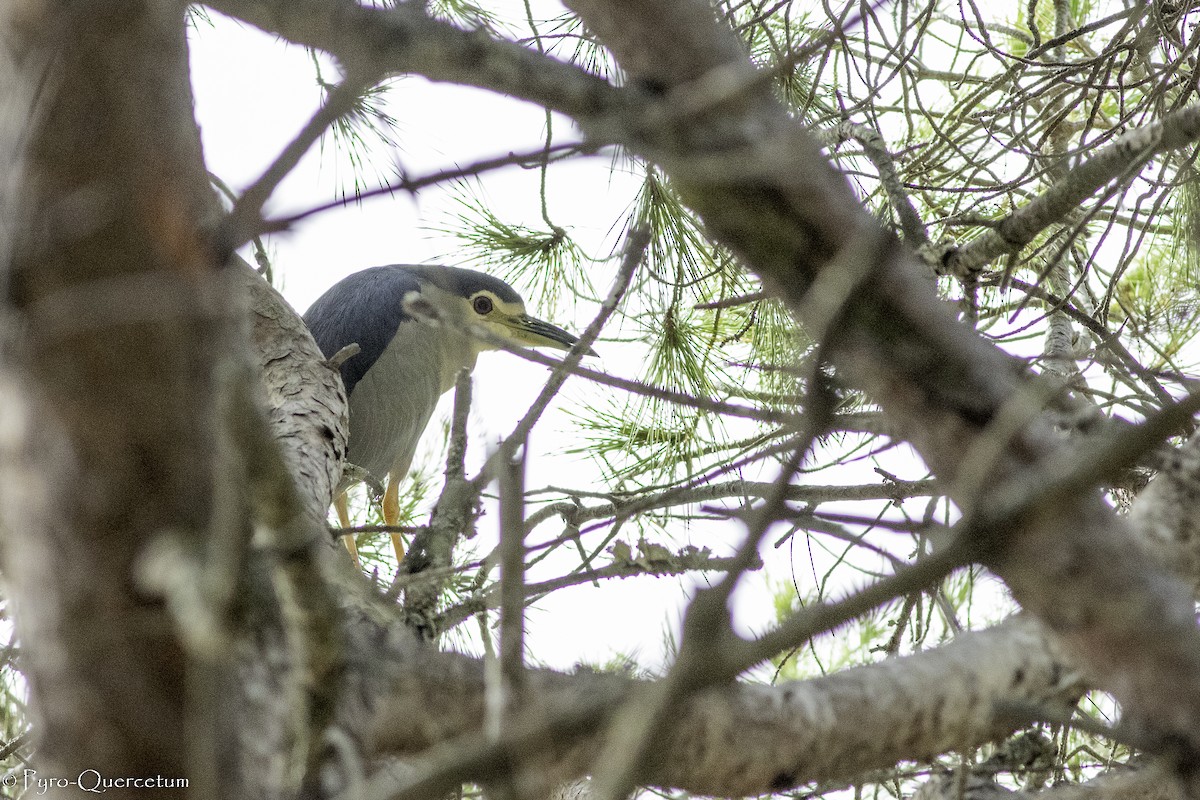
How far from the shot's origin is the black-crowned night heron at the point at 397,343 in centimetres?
282

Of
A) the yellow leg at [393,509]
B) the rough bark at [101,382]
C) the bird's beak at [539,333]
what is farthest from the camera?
the bird's beak at [539,333]

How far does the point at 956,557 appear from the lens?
0.54 m

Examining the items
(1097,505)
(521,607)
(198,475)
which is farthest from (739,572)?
(1097,505)

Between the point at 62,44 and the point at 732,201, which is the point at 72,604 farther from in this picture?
the point at 732,201

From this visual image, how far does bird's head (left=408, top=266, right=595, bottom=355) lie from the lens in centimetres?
301

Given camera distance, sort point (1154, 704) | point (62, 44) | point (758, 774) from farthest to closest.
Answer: point (758, 774) < point (1154, 704) < point (62, 44)

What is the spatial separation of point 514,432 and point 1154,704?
20.4 inches

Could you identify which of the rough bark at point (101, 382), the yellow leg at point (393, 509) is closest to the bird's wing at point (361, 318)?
the yellow leg at point (393, 509)

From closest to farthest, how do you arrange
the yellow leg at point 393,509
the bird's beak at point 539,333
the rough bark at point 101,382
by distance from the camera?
the rough bark at point 101,382 < the yellow leg at point 393,509 < the bird's beak at point 539,333

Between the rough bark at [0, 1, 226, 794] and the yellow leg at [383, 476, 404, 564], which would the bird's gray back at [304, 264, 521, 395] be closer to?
the yellow leg at [383, 476, 404, 564]

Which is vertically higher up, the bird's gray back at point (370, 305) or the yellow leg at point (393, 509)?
the bird's gray back at point (370, 305)

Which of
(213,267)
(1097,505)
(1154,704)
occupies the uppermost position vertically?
(213,267)

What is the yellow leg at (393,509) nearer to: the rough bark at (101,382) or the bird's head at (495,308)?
the bird's head at (495,308)

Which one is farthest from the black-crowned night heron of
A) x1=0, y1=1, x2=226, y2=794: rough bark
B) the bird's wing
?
x1=0, y1=1, x2=226, y2=794: rough bark
